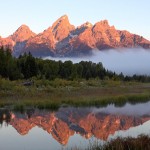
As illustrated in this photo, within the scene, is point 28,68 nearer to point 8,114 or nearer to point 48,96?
point 48,96

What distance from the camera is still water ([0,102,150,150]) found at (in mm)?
19703

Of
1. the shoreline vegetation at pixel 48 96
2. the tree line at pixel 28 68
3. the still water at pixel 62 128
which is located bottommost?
the still water at pixel 62 128

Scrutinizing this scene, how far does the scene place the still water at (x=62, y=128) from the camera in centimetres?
1970

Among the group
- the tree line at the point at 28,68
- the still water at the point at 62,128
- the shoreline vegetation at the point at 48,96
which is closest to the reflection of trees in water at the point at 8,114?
the still water at the point at 62,128

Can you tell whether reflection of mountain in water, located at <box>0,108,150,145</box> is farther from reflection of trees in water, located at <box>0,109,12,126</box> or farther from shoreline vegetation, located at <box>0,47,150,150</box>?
shoreline vegetation, located at <box>0,47,150,150</box>

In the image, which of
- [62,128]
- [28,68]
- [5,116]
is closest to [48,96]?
[5,116]

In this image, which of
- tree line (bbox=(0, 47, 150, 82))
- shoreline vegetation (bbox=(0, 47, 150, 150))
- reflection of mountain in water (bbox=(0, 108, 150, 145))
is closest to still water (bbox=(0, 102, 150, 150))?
reflection of mountain in water (bbox=(0, 108, 150, 145))

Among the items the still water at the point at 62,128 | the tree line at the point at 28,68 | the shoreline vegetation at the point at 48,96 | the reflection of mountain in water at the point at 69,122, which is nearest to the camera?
the shoreline vegetation at the point at 48,96

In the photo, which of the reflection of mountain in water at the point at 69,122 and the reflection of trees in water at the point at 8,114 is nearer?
the reflection of mountain in water at the point at 69,122

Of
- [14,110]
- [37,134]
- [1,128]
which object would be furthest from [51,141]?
[14,110]

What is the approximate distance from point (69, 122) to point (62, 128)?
2.98 m

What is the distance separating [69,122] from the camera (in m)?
28.9

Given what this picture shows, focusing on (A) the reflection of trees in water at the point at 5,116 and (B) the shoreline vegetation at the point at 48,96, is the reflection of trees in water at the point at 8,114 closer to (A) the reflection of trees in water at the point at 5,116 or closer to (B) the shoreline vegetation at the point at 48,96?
(A) the reflection of trees in water at the point at 5,116

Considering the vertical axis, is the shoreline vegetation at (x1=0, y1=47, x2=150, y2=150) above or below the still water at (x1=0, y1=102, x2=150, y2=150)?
above
